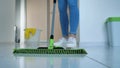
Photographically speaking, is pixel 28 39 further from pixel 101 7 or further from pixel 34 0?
pixel 34 0

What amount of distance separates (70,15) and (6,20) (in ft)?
8.06

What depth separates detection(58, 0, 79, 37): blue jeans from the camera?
78.2 inches

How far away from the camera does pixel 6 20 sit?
13.7 ft

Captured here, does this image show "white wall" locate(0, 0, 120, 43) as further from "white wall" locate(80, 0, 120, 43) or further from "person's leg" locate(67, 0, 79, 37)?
"person's leg" locate(67, 0, 79, 37)

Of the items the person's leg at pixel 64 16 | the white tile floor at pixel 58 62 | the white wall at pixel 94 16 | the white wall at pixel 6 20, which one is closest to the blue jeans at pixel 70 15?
the person's leg at pixel 64 16

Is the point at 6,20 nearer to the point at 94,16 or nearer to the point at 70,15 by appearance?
the point at 94,16

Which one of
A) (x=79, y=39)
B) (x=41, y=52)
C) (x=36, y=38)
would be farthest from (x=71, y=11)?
(x=36, y=38)

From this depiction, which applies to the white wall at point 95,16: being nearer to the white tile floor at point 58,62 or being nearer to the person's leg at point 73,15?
the person's leg at point 73,15

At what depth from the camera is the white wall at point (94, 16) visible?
3160 millimetres

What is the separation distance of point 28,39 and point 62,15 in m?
1.57

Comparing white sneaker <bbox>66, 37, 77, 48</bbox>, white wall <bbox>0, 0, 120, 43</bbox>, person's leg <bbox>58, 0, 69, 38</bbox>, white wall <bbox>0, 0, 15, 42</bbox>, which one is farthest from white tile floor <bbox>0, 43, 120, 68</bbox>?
white wall <bbox>0, 0, 15, 42</bbox>

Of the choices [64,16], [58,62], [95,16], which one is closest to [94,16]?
[95,16]

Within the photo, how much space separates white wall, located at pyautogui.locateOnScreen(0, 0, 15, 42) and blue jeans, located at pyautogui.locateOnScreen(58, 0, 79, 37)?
2197 millimetres

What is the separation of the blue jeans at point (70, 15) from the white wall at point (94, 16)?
98 centimetres
